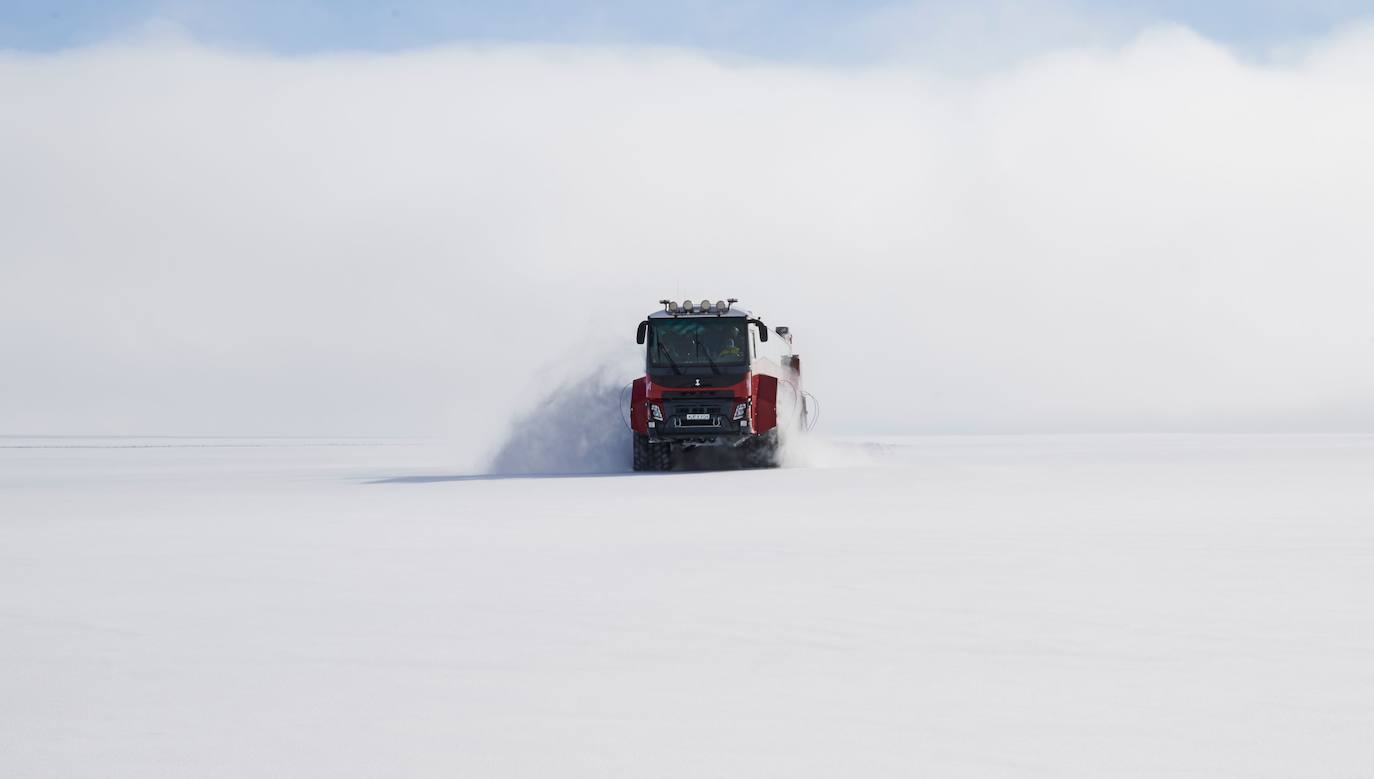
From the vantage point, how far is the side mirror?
26.5m

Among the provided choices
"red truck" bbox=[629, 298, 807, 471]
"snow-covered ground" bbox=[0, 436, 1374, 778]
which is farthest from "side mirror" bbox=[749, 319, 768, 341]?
"snow-covered ground" bbox=[0, 436, 1374, 778]

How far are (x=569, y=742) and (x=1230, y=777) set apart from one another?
2.27m

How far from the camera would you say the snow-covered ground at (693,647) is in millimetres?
4781

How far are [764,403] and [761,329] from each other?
1.59 m

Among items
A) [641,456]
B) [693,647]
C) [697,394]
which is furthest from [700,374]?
[693,647]

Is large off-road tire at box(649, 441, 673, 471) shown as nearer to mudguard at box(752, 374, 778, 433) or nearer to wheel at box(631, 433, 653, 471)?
wheel at box(631, 433, 653, 471)

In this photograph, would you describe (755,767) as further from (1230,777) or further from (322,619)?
(322,619)

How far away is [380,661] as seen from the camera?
646 centimetres

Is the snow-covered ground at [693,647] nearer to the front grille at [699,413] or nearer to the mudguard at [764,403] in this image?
the front grille at [699,413]

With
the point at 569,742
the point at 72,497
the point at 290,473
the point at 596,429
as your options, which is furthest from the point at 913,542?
the point at 290,473

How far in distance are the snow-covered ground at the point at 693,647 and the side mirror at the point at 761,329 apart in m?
11.6

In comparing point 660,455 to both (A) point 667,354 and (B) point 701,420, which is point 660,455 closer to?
(B) point 701,420

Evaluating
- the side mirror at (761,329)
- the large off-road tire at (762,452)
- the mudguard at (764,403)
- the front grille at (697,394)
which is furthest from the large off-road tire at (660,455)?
the side mirror at (761,329)

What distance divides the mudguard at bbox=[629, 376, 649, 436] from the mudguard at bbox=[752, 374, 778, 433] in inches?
86.4
